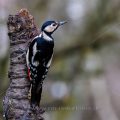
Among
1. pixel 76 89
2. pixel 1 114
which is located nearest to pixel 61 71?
pixel 76 89

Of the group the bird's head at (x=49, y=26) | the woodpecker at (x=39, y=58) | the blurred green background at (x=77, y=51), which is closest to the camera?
the woodpecker at (x=39, y=58)

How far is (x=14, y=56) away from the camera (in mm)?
5234

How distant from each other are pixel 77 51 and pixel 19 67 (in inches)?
185

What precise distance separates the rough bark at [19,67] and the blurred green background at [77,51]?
3.91m

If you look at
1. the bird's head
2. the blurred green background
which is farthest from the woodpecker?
the blurred green background

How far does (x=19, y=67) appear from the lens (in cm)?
522

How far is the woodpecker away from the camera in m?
5.18

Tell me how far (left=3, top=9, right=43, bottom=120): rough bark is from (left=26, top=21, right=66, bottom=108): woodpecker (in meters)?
0.07

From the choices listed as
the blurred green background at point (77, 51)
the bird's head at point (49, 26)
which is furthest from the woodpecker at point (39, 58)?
the blurred green background at point (77, 51)

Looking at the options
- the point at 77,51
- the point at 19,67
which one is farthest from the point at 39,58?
the point at 77,51

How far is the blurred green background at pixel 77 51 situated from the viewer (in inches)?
369

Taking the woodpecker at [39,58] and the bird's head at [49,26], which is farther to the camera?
the bird's head at [49,26]

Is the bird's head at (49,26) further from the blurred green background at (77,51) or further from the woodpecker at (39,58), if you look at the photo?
the blurred green background at (77,51)

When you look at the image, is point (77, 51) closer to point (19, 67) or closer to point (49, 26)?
point (49, 26)
